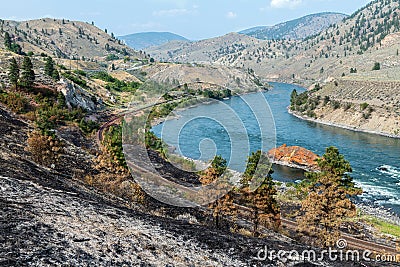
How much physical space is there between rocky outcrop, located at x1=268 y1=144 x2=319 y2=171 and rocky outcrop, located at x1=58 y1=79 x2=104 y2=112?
28.9 meters

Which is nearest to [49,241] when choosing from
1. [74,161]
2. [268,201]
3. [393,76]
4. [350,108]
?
[268,201]

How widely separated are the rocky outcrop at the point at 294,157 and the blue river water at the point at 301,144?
4.62ft

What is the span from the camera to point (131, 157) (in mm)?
30250

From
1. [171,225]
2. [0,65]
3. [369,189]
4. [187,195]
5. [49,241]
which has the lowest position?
[369,189]

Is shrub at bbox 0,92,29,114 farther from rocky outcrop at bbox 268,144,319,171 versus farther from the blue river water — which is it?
rocky outcrop at bbox 268,144,319,171

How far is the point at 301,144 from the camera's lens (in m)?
55.2

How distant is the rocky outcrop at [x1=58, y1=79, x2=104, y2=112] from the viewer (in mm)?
52125

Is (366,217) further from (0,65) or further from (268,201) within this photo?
(0,65)

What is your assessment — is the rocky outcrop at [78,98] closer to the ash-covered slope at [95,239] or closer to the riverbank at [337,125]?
the riverbank at [337,125]

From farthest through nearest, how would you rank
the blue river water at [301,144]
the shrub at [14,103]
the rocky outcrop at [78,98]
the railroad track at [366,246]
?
the rocky outcrop at [78,98], the blue river water at [301,144], the shrub at [14,103], the railroad track at [366,246]

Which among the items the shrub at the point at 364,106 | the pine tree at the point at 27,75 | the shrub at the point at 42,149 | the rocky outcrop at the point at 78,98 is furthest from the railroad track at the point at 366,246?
the shrub at the point at 364,106

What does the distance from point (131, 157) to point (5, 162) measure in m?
15.8

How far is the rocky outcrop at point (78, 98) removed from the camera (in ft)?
171

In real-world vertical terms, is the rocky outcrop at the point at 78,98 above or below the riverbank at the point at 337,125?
above
